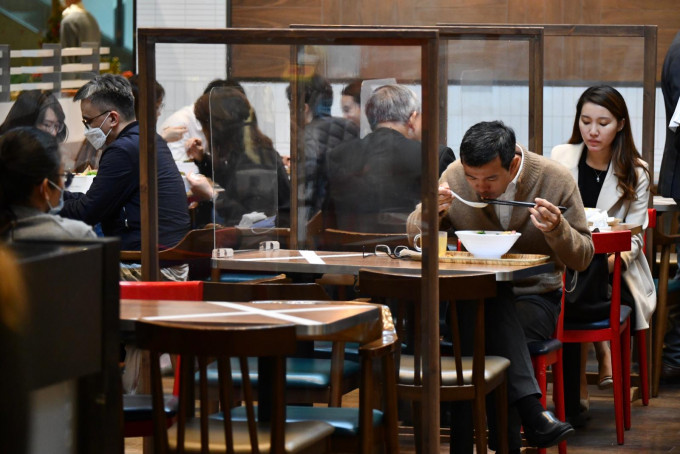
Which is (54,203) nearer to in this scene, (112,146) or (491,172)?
(491,172)

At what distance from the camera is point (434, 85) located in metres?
3.11

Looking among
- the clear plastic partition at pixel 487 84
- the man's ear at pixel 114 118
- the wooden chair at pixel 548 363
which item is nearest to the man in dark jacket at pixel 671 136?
the clear plastic partition at pixel 487 84

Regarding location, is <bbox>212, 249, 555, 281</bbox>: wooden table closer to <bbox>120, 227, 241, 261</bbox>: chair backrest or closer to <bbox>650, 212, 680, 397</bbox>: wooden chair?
<bbox>120, 227, 241, 261</bbox>: chair backrest

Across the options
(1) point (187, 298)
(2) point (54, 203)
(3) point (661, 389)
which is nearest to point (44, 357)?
(2) point (54, 203)

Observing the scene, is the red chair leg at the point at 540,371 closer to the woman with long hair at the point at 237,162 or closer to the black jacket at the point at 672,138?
the woman with long hair at the point at 237,162

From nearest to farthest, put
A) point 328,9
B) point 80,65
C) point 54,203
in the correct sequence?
point 54,203 → point 80,65 → point 328,9

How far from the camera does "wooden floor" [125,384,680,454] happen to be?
444 cm

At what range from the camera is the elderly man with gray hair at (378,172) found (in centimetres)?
385

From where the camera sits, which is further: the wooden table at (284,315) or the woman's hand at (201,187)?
the woman's hand at (201,187)

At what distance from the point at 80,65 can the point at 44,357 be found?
575cm

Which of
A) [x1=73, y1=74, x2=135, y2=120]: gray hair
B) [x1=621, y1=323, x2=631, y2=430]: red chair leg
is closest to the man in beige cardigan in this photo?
[x1=621, y1=323, x2=631, y2=430]: red chair leg

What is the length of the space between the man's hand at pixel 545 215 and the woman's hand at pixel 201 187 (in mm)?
1168

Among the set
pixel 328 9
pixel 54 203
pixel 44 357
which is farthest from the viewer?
pixel 328 9

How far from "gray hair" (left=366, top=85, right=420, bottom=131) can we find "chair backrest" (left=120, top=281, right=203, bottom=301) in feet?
3.60
